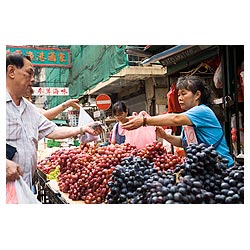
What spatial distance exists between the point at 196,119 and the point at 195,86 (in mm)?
275

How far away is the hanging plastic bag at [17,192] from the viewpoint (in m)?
2.48

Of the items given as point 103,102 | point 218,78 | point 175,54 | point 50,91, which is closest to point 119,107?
point 103,102

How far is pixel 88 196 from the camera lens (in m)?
2.58

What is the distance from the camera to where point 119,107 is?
282cm

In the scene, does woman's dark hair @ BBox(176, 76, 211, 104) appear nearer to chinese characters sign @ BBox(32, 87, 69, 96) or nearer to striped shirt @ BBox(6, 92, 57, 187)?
chinese characters sign @ BBox(32, 87, 69, 96)

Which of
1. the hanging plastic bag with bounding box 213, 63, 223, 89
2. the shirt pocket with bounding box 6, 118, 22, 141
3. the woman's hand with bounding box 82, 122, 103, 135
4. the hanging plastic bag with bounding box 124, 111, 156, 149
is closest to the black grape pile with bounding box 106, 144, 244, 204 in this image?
the hanging plastic bag with bounding box 124, 111, 156, 149

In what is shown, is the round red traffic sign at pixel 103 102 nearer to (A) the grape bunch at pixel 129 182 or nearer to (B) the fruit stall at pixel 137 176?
(B) the fruit stall at pixel 137 176

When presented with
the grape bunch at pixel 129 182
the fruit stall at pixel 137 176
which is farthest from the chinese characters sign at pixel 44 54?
the grape bunch at pixel 129 182

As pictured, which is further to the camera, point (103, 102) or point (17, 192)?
point (103, 102)

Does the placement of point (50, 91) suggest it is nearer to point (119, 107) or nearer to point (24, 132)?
point (24, 132)

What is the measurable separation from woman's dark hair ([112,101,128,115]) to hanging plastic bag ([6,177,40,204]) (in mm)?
852
